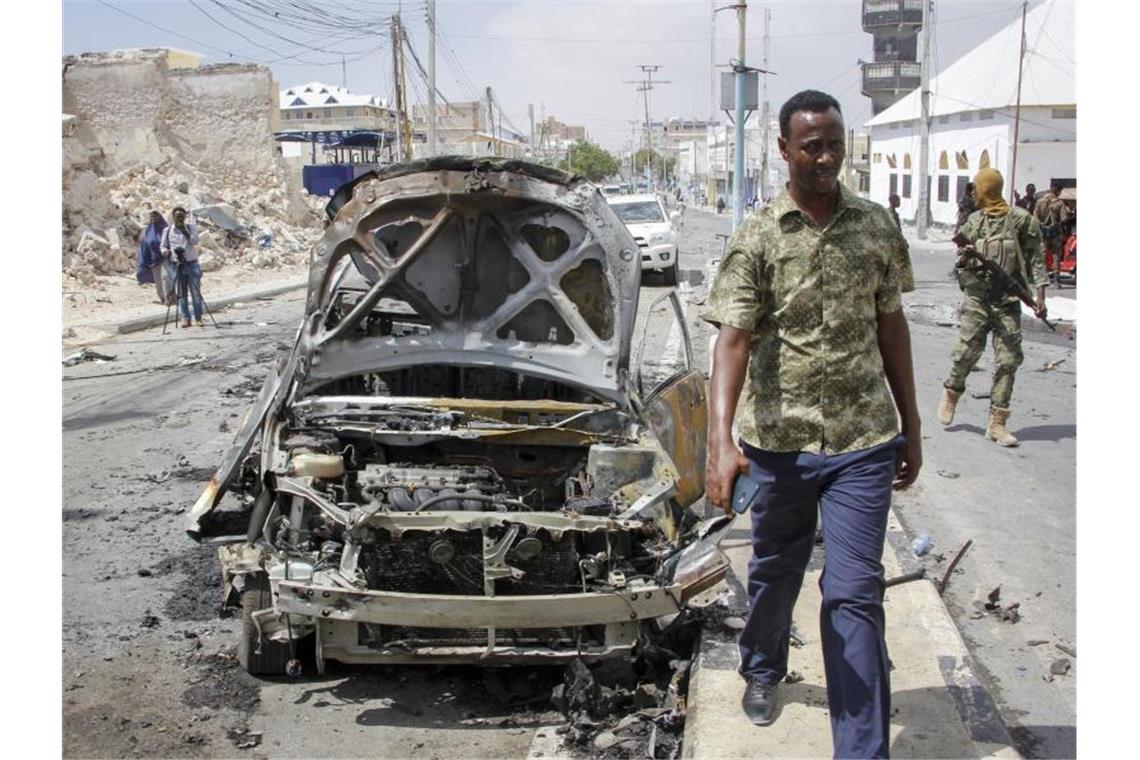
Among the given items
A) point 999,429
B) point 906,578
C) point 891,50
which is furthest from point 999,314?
point 891,50

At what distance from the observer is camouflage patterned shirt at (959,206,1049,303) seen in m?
8.09

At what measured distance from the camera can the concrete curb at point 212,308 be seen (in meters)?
16.5

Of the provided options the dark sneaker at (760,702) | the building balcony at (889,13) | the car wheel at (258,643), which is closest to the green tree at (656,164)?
the building balcony at (889,13)

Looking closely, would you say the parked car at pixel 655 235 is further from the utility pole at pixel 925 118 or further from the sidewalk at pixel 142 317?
the utility pole at pixel 925 118

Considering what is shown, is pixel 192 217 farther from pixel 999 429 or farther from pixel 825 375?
pixel 825 375

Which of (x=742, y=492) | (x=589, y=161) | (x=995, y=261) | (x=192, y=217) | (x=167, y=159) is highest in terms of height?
(x=589, y=161)

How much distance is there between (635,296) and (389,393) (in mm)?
1652

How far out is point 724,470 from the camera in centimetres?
323

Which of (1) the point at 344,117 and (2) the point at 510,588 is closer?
(2) the point at 510,588

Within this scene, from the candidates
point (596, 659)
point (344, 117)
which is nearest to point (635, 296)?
point (596, 659)

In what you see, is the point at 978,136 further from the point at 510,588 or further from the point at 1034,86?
the point at 510,588

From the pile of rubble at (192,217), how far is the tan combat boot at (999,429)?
17.6 meters

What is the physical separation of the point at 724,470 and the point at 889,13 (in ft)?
323

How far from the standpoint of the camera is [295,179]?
37.3 meters
